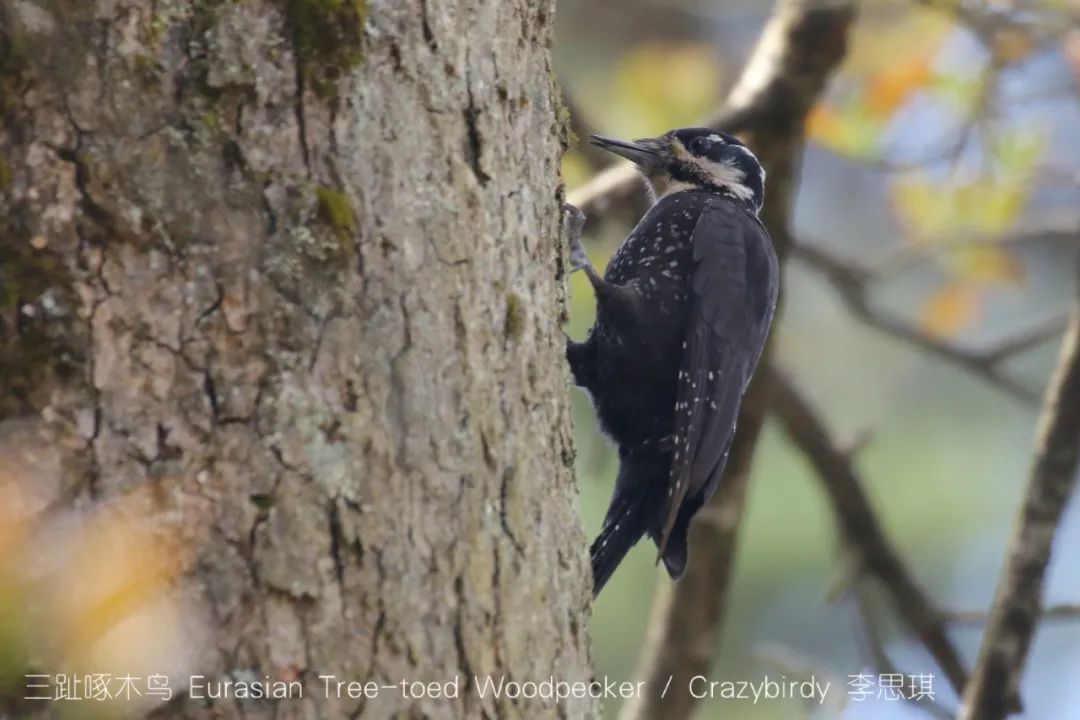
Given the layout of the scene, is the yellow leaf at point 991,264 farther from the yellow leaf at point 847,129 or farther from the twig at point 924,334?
the twig at point 924,334

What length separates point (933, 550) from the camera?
7.09 meters

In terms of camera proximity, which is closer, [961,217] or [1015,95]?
[1015,95]

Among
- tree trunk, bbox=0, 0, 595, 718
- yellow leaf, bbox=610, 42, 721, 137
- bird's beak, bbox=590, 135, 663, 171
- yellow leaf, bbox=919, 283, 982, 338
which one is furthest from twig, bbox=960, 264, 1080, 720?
yellow leaf, bbox=919, 283, 982, 338

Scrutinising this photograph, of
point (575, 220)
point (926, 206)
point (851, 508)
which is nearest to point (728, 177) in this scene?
point (575, 220)

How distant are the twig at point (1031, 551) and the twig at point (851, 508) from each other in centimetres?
81

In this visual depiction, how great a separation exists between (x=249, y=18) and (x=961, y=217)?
349 centimetres

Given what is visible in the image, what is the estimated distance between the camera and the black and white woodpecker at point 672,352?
3129 millimetres

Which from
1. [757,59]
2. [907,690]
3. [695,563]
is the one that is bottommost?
[907,690]

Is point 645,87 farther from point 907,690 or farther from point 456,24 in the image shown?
point 456,24

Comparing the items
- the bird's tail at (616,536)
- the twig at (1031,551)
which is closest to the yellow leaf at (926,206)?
the twig at (1031,551)

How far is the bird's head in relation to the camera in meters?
3.75

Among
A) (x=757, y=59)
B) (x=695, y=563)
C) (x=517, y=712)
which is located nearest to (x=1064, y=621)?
(x=695, y=563)

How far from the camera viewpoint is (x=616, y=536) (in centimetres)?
316

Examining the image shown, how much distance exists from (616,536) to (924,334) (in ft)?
5.02
